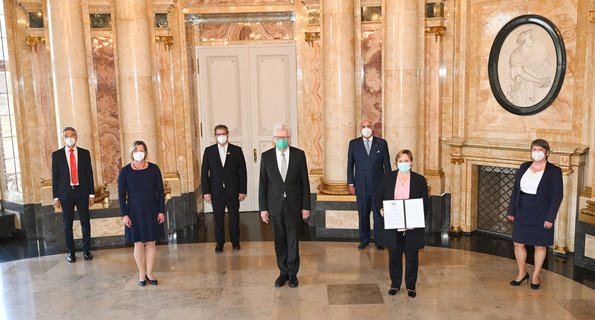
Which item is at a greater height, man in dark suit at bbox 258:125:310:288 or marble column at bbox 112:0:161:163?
marble column at bbox 112:0:161:163

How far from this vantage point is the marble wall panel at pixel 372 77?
8.78m

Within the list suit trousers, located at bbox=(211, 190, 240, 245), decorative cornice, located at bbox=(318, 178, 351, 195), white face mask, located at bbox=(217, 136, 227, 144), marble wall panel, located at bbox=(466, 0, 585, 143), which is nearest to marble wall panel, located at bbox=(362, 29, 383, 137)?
decorative cornice, located at bbox=(318, 178, 351, 195)

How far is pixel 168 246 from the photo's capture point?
8.22m

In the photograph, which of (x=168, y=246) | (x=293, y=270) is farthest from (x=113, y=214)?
(x=293, y=270)

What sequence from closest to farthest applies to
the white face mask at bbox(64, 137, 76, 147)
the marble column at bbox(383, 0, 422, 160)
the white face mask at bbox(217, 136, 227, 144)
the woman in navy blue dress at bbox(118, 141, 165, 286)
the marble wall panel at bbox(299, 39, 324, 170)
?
the woman in navy blue dress at bbox(118, 141, 165, 286)
the white face mask at bbox(64, 137, 76, 147)
the white face mask at bbox(217, 136, 227, 144)
the marble column at bbox(383, 0, 422, 160)
the marble wall panel at bbox(299, 39, 324, 170)

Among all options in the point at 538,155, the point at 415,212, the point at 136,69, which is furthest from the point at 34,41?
the point at 538,155

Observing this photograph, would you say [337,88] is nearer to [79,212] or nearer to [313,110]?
[313,110]

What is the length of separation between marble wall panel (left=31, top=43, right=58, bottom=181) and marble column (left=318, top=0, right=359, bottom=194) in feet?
14.9

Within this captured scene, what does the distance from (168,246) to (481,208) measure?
492 centimetres

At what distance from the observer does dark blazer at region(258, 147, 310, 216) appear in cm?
615

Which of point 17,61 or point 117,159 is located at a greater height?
point 17,61

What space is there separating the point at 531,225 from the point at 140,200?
438cm

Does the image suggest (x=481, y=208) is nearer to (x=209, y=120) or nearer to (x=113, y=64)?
(x=209, y=120)

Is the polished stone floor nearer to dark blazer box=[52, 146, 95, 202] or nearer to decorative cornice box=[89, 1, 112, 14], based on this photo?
dark blazer box=[52, 146, 95, 202]
